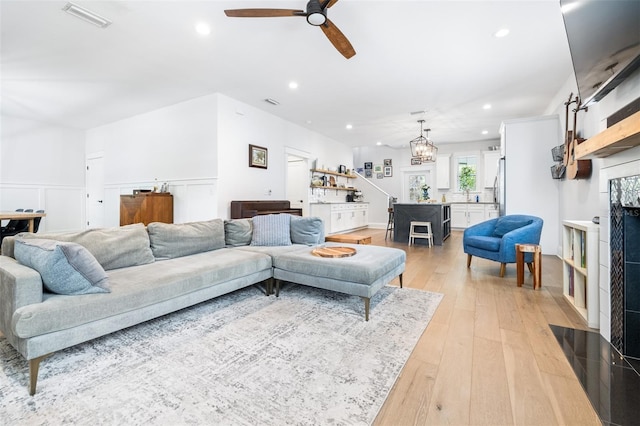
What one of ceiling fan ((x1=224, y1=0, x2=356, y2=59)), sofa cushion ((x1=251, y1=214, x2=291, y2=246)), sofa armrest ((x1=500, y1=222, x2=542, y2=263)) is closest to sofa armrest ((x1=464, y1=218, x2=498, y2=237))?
sofa armrest ((x1=500, y1=222, x2=542, y2=263))

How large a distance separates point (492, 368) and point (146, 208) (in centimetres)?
534

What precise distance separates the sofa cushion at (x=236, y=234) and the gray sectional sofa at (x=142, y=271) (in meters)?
0.01

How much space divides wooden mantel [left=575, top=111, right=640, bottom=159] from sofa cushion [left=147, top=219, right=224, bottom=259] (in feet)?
10.8

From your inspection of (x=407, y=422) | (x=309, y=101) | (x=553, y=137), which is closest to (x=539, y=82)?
(x=553, y=137)

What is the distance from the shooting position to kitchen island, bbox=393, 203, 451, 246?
5.92m

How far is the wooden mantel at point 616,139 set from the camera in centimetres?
138

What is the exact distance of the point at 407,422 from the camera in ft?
4.01

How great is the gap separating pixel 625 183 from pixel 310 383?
2249mm

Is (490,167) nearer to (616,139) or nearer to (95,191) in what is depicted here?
(616,139)

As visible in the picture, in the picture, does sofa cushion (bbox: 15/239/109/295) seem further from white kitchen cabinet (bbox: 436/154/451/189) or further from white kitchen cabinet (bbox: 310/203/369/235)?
white kitchen cabinet (bbox: 436/154/451/189)

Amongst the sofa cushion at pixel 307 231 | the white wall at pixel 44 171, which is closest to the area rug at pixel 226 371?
the sofa cushion at pixel 307 231

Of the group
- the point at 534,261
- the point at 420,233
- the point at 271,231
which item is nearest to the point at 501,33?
the point at 534,261

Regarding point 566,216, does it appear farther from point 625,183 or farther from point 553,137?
point 625,183

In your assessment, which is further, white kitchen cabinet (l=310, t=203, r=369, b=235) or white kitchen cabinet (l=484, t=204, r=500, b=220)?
white kitchen cabinet (l=484, t=204, r=500, b=220)
